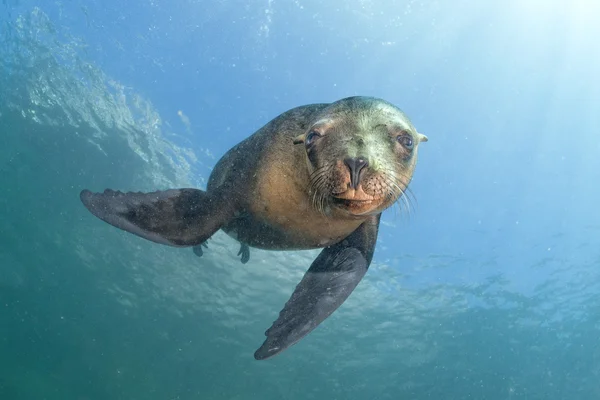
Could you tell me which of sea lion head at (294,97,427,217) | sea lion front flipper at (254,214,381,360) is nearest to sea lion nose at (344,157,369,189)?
sea lion head at (294,97,427,217)

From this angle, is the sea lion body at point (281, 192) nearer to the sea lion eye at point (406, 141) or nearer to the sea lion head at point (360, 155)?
the sea lion head at point (360, 155)

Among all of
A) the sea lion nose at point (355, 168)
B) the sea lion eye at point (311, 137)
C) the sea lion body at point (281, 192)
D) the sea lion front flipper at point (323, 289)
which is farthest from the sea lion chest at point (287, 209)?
the sea lion nose at point (355, 168)

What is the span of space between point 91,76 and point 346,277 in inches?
531

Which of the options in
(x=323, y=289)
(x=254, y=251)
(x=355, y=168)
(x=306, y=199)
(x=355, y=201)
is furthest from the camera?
(x=254, y=251)

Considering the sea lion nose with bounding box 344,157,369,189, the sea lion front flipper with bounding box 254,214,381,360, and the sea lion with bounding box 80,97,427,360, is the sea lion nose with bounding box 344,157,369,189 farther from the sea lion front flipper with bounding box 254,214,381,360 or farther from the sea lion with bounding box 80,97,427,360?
the sea lion front flipper with bounding box 254,214,381,360

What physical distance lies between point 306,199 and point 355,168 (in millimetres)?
942

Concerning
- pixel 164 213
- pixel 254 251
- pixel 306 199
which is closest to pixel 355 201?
pixel 306 199

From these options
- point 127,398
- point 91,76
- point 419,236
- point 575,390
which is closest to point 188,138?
point 91,76

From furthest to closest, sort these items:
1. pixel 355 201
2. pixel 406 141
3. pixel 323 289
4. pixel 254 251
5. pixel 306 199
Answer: pixel 254 251 < pixel 306 199 < pixel 323 289 < pixel 406 141 < pixel 355 201

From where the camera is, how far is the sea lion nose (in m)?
2.23

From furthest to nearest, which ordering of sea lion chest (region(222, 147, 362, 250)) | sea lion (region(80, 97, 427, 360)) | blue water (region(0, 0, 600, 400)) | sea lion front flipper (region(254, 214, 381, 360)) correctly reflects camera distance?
blue water (region(0, 0, 600, 400)) → sea lion chest (region(222, 147, 362, 250)) → sea lion front flipper (region(254, 214, 381, 360)) → sea lion (region(80, 97, 427, 360))

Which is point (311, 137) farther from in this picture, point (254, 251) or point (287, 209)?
point (254, 251)

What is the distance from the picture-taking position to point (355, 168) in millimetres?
2236

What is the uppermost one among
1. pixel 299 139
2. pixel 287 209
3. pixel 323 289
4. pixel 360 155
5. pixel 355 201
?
pixel 299 139
